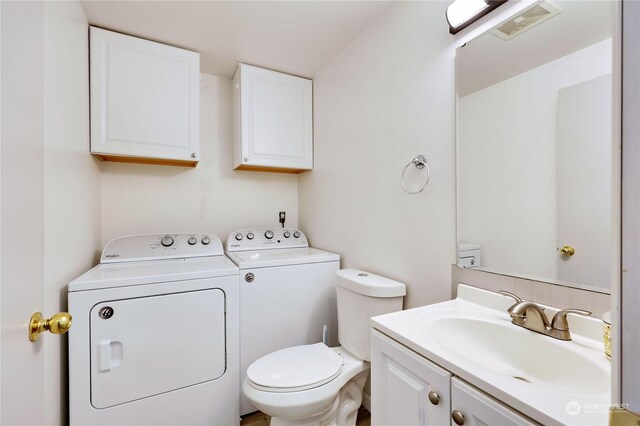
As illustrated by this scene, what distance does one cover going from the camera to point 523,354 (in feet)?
2.84

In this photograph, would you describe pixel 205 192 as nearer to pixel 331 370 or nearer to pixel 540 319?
pixel 331 370

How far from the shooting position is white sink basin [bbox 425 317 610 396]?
72 centimetres

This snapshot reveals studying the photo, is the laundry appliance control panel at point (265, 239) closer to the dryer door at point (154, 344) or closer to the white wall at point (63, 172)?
the dryer door at point (154, 344)

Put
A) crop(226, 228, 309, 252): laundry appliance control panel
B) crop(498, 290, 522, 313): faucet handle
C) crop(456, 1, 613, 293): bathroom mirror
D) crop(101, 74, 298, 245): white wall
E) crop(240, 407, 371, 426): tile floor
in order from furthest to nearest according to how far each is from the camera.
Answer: crop(226, 228, 309, 252): laundry appliance control panel < crop(101, 74, 298, 245): white wall < crop(240, 407, 371, 426): tile floor < crop(498, 290, 522, 313): faucet handle < crop(456, 1, 613, 293): bathroom mirror

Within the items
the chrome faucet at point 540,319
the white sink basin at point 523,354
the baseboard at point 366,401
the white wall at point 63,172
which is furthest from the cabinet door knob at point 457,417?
the white wall at point 63,172

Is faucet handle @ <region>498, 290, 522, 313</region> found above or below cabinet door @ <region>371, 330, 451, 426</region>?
above

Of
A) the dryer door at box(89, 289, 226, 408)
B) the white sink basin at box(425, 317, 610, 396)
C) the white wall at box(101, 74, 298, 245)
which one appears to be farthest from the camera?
the white wall at box(101, 74, 298, 245)

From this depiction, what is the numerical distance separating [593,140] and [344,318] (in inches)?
51.3

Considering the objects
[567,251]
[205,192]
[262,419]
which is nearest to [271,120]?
[205,192]

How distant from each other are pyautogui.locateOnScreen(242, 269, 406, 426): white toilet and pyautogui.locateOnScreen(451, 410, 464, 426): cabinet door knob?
0.69 metres

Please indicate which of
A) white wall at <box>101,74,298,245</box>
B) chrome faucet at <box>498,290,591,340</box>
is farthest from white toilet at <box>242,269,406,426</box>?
white wall at <box>101,74,298,245</box>

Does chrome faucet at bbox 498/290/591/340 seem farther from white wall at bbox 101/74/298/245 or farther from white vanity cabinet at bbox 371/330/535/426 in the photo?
white wall at bbox 101/74/298/245

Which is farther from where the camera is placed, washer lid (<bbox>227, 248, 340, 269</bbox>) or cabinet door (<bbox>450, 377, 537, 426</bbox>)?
washer lid (<bbox>227, 248, 340, 269</bbox>)

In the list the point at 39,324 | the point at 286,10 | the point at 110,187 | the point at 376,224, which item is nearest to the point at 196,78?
the point at 286,10
